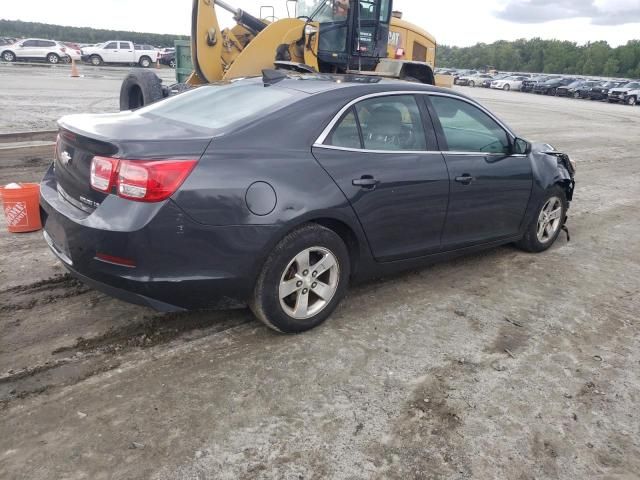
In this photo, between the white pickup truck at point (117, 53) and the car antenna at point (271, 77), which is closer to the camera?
the car antenna at point (271, 77)

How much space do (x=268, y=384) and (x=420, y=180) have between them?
181cm

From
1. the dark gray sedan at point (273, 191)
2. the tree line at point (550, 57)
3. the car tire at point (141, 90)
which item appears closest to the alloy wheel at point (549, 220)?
the dark gray sedan at point (273, 191)

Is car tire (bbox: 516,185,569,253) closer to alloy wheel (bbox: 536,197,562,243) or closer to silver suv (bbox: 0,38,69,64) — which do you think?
alloy wheel (bbox: 536,197,562,243)

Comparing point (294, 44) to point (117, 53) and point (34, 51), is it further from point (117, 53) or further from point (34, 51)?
point (117, 53)

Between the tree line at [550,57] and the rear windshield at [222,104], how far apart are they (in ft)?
307

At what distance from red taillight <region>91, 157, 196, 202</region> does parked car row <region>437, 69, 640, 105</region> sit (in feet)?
135

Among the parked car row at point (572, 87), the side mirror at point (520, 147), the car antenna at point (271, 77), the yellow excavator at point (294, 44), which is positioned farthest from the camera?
the parked car row at point (572, 87)

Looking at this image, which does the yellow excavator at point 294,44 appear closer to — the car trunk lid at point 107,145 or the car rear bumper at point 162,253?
the car trunk lid at point 107,145

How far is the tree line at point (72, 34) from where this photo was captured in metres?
67.2

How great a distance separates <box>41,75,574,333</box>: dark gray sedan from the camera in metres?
2.96

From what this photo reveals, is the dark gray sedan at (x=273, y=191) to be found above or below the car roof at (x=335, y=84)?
below

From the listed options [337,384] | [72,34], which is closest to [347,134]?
[337,384]

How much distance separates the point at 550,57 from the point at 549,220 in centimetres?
10259

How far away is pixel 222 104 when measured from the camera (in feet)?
12.6
